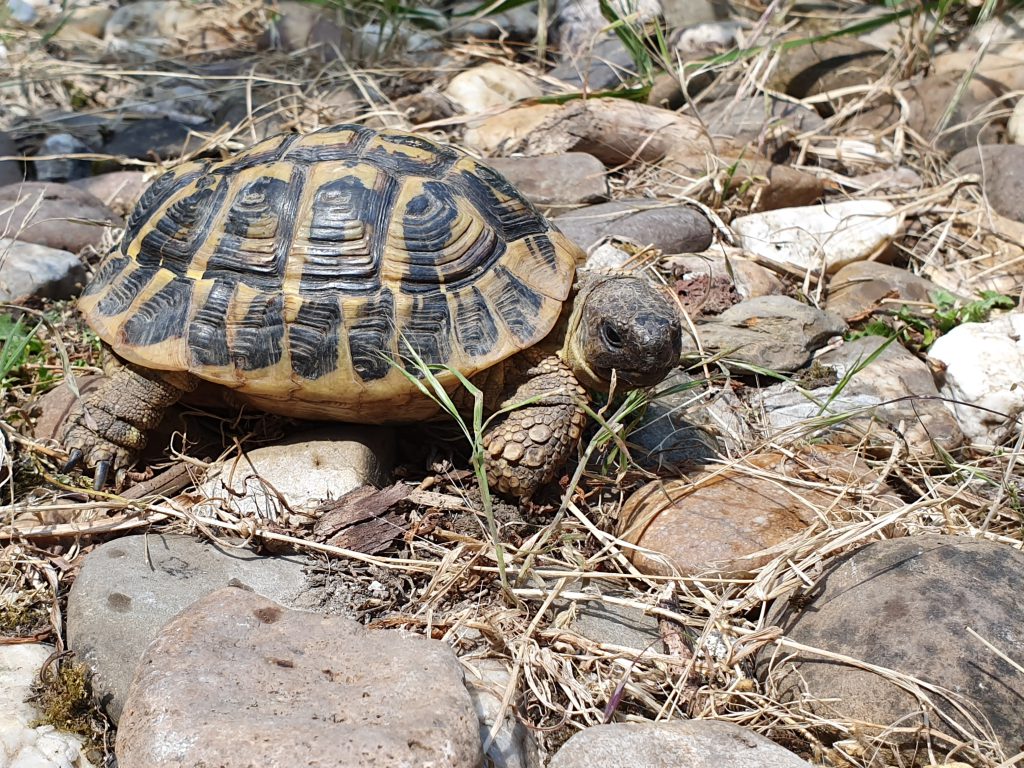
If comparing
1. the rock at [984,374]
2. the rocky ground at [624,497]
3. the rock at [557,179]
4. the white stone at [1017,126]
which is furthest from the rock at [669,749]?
the white stone at [1017,126]

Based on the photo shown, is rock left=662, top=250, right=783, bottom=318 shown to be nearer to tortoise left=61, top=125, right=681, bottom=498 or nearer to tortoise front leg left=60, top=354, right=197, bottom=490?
tortoise left=61, top=125, right=681, bottom=498

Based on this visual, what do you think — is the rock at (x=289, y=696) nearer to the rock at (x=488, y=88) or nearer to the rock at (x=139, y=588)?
the rock at (x=139, y=588)

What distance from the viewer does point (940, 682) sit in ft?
7.62

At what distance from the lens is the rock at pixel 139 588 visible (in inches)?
96.4

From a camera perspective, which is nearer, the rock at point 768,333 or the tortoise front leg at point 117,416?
the tortoise front leg at point 117,416

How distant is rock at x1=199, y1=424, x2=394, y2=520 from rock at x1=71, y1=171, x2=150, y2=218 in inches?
91.2

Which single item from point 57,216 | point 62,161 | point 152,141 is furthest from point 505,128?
point 62,161

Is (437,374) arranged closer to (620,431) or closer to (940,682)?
(620,431)

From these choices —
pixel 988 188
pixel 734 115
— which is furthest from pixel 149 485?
pixel 988 188

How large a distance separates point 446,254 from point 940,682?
1918 millimetres

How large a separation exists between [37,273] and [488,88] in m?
3.05

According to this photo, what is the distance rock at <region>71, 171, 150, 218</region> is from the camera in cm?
488

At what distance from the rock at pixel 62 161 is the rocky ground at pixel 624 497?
0.7 inches

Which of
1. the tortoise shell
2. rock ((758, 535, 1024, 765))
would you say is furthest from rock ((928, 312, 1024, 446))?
the tortoise shell
